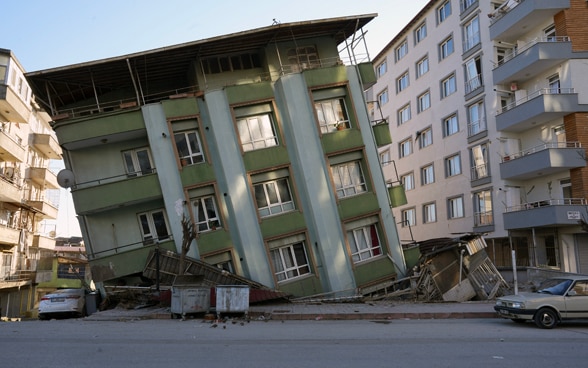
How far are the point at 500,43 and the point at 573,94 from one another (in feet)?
23.1

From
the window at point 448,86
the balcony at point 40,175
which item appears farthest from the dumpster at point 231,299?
the balcony at point 40,175

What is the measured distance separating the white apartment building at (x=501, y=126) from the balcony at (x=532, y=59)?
6 centimetres

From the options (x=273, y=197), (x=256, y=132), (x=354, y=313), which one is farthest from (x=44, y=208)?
(x=354, y=313)

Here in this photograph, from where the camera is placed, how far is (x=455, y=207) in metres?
36.2

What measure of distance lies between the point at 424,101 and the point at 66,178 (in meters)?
30.3

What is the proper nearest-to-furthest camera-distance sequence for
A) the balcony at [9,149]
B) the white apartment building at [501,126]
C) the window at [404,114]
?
the white apartment building at [501,126], the balcony at [9,149], the window at [404,114]

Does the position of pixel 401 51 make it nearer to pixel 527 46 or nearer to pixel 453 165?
pixel 453 165

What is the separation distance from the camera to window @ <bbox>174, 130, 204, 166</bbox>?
70.2ft

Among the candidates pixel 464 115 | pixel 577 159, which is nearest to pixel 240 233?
pixel 577 159

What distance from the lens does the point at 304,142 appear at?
21.5 meters

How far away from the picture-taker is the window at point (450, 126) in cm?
3634

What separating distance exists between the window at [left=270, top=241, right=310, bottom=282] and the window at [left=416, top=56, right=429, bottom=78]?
25.3m

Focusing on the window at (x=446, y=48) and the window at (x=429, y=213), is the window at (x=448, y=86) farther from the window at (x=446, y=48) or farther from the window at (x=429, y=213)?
the window at (x=429, y=213)

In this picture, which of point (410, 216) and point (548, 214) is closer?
point (548, 214)
